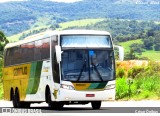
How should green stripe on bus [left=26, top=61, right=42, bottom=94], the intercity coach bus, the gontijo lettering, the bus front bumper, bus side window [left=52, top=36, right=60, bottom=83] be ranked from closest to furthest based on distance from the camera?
the bus front bumper
the intercity coach bus
bus side window [left=52, top=36, right=60, bottom=83]
green stripe on bus [left=26, top=61, right=42, bottom=94]
the gontijo lettering

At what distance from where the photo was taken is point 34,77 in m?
31.2

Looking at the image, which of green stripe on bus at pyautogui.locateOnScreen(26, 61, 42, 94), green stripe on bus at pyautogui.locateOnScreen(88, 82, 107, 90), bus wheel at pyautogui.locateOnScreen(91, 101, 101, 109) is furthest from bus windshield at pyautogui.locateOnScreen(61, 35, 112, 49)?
bus wheel at pyautogui.locateOnScreen(91, 101, 101, 109)

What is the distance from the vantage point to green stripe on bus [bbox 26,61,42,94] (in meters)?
30.4

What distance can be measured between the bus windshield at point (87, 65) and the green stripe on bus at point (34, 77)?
2.67 meters

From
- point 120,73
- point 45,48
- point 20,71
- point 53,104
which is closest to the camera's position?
point 53,104

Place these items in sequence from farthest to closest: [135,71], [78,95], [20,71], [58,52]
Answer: [135,71] → [20,71] → [78,95] → [58,52]

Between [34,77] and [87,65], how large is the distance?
427cm

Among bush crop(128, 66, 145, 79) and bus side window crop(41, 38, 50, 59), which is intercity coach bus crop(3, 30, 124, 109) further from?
bush crop(128, 66, 145, 79)

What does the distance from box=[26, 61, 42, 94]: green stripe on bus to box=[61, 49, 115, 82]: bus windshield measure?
2666 millimetres

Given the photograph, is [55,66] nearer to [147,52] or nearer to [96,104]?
[96,104]

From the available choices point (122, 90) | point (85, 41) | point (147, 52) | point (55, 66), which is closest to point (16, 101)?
point (55, 66)

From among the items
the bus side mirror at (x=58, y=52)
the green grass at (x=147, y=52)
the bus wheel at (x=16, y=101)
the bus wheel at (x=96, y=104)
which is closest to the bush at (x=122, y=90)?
the bus wheel at (x=16, y=101)

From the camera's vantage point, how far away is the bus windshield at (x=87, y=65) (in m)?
27.5

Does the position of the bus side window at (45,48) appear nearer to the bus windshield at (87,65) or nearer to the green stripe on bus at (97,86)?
the bus windshield at (87,65)
